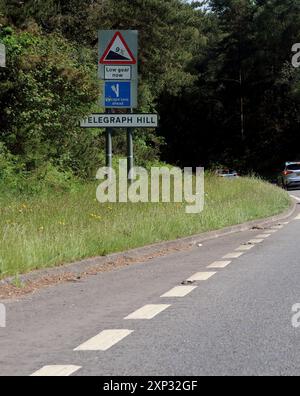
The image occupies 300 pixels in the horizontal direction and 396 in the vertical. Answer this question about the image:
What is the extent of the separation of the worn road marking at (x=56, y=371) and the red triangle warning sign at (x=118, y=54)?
505 inches

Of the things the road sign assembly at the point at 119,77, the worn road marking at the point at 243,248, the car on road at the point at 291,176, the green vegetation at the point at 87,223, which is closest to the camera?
the green vegetation at the point at 87,223

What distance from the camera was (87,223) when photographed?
15.3 metres

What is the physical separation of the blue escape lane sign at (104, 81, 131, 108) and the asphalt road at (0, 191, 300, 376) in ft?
24.8

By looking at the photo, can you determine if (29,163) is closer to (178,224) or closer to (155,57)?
(178,224)

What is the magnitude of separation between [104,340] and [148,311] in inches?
55.3

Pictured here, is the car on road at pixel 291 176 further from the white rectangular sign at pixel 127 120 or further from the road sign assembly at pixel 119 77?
the white rectangular sign at pixel 127 120

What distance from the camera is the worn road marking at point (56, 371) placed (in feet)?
18.1

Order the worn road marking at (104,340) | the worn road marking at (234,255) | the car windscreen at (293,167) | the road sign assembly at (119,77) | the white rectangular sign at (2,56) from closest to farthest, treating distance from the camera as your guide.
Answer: the worn road marking at (104,340), the worn road marking at (234,255), the road sign assembly at (119,77), the white rectangular sign at (2,56), the car windscreen at (293,167)

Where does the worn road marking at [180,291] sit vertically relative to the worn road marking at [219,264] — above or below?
below

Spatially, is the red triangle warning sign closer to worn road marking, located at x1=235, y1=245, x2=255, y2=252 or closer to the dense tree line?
worn road marking, located at x1=235, y1=245, x2=255, y2=252

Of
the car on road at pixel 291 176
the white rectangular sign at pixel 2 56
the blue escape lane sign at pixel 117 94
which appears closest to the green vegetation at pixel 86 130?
the white rectangular sign at pixel 2 56

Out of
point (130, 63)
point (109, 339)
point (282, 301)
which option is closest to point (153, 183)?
point (130, 63)

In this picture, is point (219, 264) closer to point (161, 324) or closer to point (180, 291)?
point (180, 291)

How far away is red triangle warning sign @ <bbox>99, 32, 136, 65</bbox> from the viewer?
17781mm
